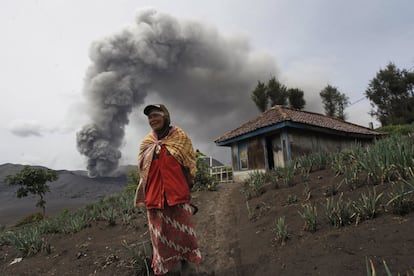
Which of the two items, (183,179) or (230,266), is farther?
(230,266)

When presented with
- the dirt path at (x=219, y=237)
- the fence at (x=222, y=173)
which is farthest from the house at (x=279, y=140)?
the dirt path at (x=219, y=237)

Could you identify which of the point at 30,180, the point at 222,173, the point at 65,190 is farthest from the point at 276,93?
the point at 65,190

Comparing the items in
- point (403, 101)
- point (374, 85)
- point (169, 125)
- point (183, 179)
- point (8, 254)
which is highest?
point (374, 85)

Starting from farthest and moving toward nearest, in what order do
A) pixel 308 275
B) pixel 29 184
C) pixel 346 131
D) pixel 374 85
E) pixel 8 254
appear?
pixel 374 85 → pixel 29 184 → pixel 346 131 → pixel 8 254 → pixel 308 275

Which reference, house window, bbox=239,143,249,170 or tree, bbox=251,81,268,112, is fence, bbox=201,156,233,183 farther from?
tree, bbox=251,81,268,112

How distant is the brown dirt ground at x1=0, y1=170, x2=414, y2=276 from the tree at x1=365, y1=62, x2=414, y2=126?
2749 cm

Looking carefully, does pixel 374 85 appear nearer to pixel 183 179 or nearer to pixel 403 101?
pixel 403 101

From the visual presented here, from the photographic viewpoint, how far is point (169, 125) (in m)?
3.13

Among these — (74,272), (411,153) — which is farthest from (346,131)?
(74,272)

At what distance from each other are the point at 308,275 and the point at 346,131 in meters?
11.0

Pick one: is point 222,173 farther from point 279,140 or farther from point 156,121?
point 156,121

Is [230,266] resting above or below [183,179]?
below

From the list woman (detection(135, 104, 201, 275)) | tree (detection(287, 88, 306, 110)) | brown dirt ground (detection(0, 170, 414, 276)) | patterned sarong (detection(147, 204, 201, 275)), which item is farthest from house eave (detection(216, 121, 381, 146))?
tree (detection(287, 88, 306, 110))

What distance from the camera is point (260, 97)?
23.7 metres
